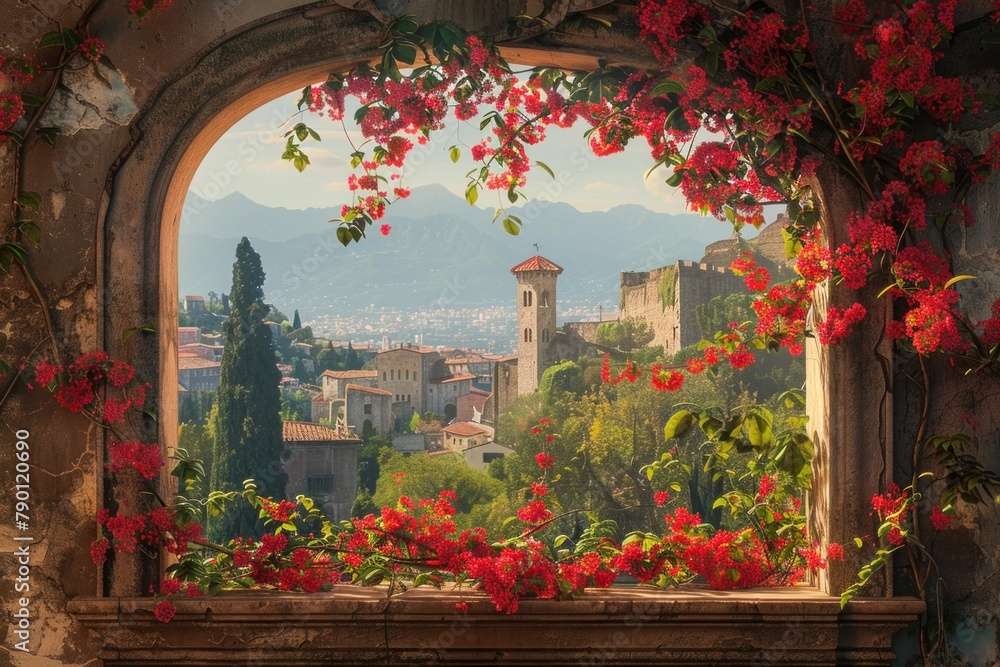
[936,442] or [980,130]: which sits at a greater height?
[980,130]

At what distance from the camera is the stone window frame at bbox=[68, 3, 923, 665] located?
190 cm

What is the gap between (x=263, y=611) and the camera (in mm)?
1896

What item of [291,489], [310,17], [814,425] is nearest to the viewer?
[310,17]

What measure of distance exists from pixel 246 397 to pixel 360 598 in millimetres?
4711

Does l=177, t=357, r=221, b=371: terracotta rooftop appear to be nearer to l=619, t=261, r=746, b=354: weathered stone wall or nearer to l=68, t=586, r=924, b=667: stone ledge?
l=68, t=586, r=924, b=667: stone ledge

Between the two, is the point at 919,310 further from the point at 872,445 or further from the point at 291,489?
the point at 291,489

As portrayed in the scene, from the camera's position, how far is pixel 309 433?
6996 millimetres

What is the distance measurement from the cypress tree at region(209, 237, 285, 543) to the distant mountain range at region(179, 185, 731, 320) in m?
0.17

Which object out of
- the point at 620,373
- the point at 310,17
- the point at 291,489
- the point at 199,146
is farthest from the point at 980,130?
the point at 291,489

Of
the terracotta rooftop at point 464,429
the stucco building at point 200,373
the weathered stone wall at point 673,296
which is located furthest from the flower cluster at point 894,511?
the weathered stone wall at point 673,296

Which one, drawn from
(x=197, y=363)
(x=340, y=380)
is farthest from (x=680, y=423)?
(x=340, y=380)

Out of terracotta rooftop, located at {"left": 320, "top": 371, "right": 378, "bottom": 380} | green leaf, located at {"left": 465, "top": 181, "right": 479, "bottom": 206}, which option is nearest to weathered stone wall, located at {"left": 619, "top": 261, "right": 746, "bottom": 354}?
terracotta rooftop, located at {"left": 320, "top": 371, "right": 378, "bottom": 380}

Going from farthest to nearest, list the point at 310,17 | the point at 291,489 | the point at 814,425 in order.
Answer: the point at 291,489 < the point at 814,425 < the point at 310,17

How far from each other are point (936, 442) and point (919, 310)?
1.17 feet
